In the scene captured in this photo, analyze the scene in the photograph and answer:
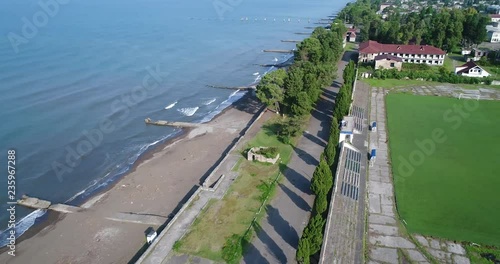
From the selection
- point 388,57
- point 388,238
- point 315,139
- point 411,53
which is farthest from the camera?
point 411,53

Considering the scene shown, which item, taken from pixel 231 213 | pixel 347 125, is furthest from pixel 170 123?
pixel 231 213

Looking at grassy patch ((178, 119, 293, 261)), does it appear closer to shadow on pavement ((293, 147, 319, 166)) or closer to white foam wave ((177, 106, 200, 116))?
shadow on pavement ((293, 147, 319, 166))

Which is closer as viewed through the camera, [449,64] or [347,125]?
[347,125]

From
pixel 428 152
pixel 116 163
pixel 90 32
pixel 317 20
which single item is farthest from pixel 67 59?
pixel 317 20

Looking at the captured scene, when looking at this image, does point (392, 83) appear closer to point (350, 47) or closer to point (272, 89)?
point (272, 89)

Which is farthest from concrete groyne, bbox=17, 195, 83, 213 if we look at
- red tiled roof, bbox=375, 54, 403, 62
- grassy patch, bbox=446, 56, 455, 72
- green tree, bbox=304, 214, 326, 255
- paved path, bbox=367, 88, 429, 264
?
grassy patch, bbox=446, 56, 455, 72
